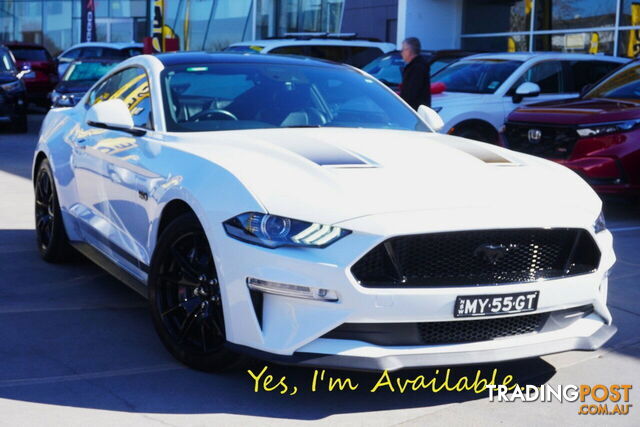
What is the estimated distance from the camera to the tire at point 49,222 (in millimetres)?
6472

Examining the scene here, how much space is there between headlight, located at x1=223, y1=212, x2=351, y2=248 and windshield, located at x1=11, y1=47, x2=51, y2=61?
22317 mm

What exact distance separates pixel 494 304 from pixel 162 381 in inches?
59.5

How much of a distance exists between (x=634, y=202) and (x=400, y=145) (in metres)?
6.53

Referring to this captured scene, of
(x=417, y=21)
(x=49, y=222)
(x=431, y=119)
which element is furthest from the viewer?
(x=417, y=21)

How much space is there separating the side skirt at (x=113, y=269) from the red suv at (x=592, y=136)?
4.99 meters

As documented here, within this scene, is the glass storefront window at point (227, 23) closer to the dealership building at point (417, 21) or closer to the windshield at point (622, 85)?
the dealership building at point (417, 21)

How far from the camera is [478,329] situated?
3.88 meters

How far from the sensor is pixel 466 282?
3.79 m

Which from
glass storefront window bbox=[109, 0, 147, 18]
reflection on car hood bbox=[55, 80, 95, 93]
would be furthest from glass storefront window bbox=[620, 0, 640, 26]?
glass storefront window bbox=[109, 0, 147, 18]

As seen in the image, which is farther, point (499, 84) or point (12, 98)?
point (12, 98)

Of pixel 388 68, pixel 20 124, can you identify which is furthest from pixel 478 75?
pixel 20 124

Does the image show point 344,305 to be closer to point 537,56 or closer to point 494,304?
point 494,304

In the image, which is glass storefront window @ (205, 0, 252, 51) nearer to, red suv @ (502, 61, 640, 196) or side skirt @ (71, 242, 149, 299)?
red suv @ (502, 61, 640, 196)

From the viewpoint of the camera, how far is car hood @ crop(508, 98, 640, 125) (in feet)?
29.6
